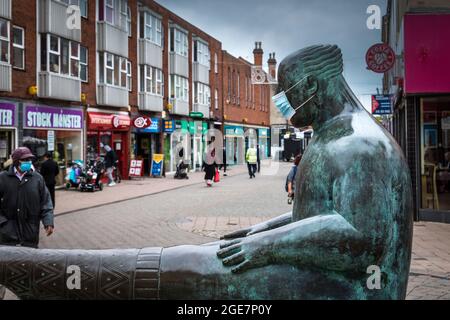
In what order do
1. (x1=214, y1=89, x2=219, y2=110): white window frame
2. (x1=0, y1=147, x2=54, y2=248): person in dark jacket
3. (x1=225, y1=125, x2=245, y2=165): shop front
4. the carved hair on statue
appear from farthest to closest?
(x1=225, y1=125, x2=245, y2=165): shop front < (x1=214, y1=89, x2=219, y2=110): white window frame < (x1=0, y1=147, x2=54, y2=248): person in dark jacket < the carved hair on statue

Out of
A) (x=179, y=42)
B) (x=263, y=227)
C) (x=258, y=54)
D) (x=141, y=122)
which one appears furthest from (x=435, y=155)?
(x=258, y=54)

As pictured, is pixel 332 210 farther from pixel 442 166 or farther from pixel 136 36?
pixel 136 36

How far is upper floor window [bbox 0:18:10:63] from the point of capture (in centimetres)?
1835

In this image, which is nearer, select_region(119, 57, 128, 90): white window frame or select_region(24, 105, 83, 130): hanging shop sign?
select_region(24, 105, 83, 130): hanging shop sign

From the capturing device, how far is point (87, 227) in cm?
1141

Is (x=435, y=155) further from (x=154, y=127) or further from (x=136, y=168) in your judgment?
(x=154, y=127)

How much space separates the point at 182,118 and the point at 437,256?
94.1 ft

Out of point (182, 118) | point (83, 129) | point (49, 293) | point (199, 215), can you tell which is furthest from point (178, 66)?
point (49, 293)

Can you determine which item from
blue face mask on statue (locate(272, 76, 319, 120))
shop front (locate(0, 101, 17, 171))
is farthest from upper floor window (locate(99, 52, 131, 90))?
blue face mask on statue (locate(272, 76, 319, 120))

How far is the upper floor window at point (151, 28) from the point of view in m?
29.6

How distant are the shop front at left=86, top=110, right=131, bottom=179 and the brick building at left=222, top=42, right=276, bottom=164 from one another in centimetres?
1684

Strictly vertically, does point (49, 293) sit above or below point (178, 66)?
below

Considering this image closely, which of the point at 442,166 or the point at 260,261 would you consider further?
the point at 442,166

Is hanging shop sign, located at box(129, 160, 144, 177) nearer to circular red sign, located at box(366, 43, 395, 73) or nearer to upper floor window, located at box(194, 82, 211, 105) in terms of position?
upper floor window, located at box(194, 82, 211, 105)
